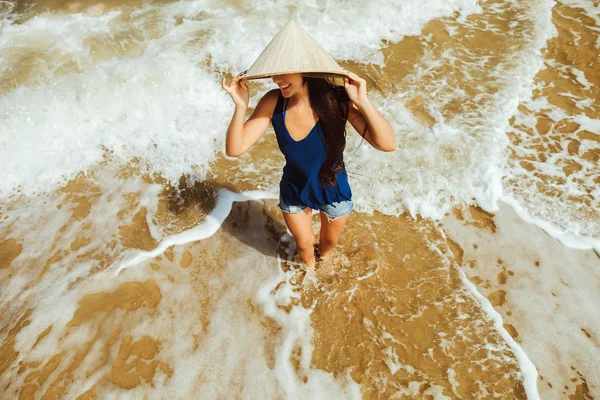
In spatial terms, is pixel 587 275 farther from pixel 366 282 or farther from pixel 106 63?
pixel 106 63

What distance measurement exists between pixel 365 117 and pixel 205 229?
2.24 meters

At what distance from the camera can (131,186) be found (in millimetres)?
4102

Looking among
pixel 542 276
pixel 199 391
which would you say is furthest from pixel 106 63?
pixel 542 276

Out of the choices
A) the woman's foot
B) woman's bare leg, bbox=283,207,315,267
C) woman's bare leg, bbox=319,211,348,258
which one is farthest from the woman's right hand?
the woman's foot

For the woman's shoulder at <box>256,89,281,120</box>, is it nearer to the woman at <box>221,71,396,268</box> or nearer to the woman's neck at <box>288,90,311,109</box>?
the woman at <box>221,71,396,268</box>

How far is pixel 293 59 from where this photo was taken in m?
1.88

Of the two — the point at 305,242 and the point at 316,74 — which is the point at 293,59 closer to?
the point at 316,74

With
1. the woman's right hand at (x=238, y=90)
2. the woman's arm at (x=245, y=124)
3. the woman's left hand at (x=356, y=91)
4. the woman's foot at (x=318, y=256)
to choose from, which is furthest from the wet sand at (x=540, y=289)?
the woman's right hand at (x=238, y=90)

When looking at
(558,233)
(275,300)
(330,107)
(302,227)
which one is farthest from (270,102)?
(558,233)

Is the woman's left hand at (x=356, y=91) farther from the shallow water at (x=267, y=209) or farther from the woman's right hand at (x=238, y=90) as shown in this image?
the shallow water at (x=267, y=209)

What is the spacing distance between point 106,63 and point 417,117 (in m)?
4.10

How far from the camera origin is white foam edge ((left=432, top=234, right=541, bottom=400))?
2.68 m

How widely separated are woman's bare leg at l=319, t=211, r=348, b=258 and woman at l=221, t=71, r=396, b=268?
30cm

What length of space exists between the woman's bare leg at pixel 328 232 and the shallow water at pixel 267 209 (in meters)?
0.21
